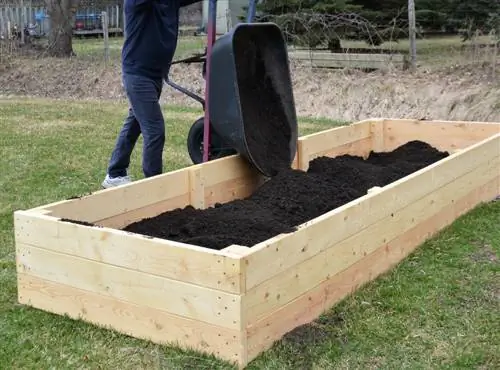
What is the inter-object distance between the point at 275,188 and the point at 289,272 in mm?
1576

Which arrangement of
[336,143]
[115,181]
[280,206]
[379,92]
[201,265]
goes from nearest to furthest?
[201,265] < [280,206] < [115,181] < [336,143] < [379,92]

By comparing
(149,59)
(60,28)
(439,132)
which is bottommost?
(439,132)

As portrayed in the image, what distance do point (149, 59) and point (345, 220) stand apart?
7.17 ft

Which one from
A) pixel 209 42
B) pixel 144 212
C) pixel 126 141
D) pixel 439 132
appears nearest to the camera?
pixel 144 212

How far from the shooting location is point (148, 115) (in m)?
5.22

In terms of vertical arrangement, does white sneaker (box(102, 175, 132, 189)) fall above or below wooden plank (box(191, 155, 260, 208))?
below

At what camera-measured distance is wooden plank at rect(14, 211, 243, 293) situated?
3.00 metres

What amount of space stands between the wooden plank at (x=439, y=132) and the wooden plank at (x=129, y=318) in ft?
13.4

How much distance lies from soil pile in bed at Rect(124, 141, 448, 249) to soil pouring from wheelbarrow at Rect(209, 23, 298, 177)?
286mm

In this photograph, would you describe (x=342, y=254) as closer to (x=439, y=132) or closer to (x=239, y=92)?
(x=239, y=92)

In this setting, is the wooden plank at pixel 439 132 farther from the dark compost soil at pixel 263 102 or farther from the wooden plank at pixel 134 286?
the wooden plank at pixel 134 286

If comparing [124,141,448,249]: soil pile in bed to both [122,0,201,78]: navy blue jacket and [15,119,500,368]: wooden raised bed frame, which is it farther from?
[122,0,201,78]: navy blue jacket

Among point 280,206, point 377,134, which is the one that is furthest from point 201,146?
point 377,134

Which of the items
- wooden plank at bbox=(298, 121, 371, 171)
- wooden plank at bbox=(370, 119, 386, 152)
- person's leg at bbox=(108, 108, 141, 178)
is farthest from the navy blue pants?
wooden plank at bbox=(370, 119, 386, 152)
